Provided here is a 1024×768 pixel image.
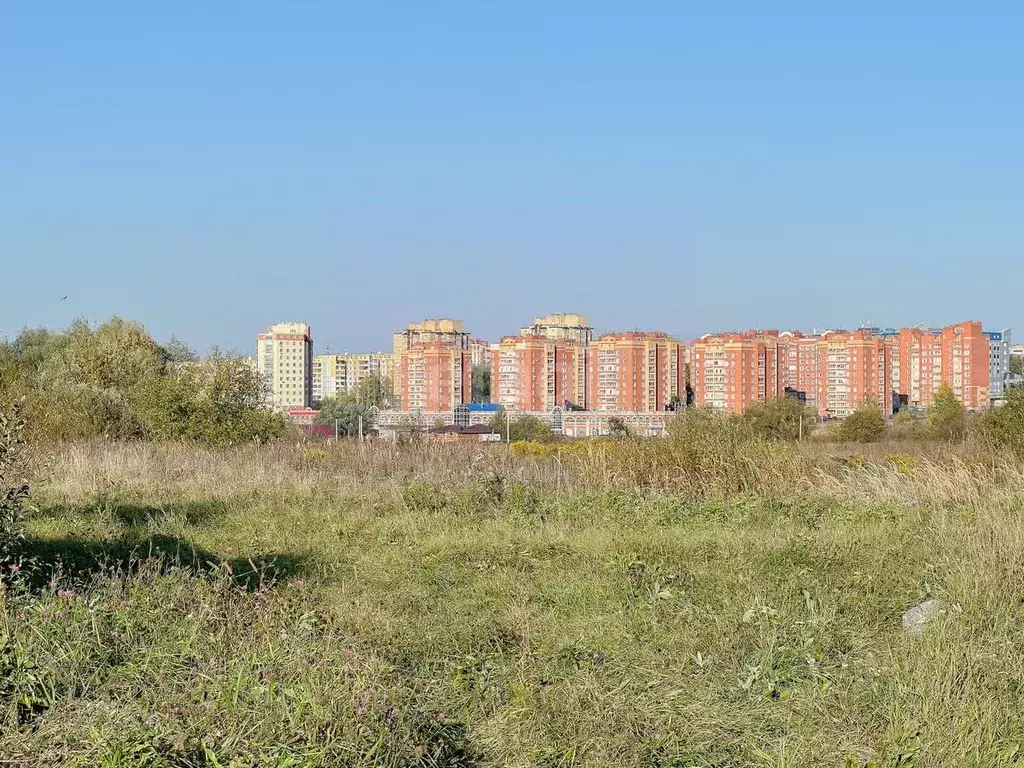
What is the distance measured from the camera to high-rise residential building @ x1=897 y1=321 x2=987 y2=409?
9219cm

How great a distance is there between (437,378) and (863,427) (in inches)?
2349

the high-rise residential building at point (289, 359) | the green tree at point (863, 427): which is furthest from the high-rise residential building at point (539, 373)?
the high-rise residential building at point (289, 359)

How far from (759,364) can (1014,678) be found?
284 ft

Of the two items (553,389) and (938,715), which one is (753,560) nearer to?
(938,715)

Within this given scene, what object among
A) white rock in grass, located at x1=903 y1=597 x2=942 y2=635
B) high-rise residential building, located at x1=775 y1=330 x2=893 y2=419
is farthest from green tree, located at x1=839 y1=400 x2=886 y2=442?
high-rise residential building, located at x1=775 y1=330 x2=893 y2=419

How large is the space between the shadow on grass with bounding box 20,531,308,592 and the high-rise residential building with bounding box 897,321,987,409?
90.6m

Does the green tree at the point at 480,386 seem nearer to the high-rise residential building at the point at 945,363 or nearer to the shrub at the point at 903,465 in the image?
the high-rise residential building at the point at 945,363

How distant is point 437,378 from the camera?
333 feet

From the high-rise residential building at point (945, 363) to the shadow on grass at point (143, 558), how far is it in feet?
297

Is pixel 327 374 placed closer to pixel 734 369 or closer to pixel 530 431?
pixel 734 369

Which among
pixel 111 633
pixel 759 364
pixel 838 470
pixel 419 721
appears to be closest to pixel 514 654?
pixel 419 721

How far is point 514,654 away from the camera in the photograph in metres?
5.48

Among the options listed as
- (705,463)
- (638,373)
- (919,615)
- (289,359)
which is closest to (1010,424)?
(705,463)

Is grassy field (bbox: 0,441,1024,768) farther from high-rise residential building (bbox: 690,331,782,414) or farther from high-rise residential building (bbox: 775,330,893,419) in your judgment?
high-rise residential building (bbox: 775,330,893,419)
